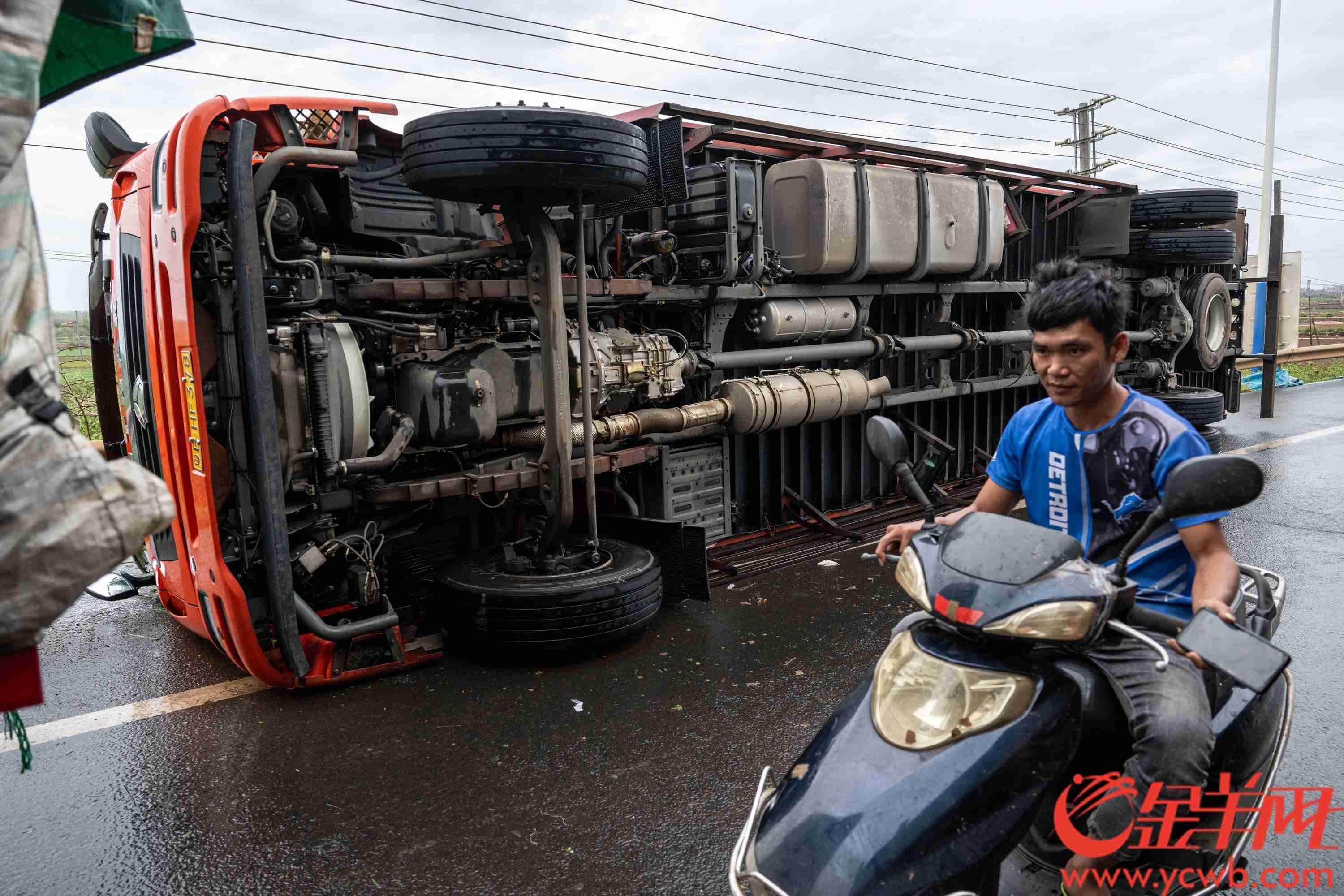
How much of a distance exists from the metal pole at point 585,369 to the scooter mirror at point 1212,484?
2875mm

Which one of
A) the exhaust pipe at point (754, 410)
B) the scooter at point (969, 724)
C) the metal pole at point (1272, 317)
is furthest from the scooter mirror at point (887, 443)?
the metal pole at point (1272, 317)

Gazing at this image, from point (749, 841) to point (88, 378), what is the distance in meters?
19.8

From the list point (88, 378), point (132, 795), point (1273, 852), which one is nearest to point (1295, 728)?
point (1273, 852)

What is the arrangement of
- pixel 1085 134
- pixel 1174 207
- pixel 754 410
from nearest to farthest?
pixel 754 410 → pixel 1174 207 → pixel 1085 134

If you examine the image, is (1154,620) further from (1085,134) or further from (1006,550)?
(1085,134)

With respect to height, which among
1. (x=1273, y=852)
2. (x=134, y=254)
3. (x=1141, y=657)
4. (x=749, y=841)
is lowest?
(x=1273, y=852)

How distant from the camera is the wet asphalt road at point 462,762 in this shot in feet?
8.89

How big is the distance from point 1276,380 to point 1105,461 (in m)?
15.8

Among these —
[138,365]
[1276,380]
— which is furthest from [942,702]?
[1276,380]

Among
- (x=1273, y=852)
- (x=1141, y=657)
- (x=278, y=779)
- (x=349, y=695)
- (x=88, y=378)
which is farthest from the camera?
(x=88, y=378)

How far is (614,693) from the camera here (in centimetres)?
393

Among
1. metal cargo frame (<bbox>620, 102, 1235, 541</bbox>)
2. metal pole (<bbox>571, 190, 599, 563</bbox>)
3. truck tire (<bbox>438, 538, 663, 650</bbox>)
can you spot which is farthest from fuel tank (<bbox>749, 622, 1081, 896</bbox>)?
metal cargo frame (<bbox>620, 102, 1235, 541</bbox>)

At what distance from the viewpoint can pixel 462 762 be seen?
333 centimetres

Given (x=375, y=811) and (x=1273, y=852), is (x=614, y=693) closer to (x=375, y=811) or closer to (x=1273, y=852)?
(x=375, y=811)
